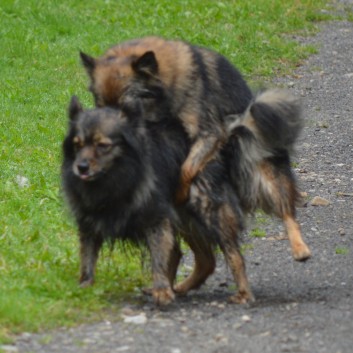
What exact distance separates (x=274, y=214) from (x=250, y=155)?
0.51 metres

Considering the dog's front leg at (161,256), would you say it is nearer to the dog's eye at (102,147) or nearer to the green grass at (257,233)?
the dog's eye at (102,147)

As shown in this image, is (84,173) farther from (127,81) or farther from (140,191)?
(127,81)

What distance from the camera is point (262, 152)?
844cm

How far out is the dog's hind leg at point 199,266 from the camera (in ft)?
28.0

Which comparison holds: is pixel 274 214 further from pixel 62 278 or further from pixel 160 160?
pixel 62 278

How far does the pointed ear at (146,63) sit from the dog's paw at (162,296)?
60.6 inches

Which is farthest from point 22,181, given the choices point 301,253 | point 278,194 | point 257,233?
point 301,253

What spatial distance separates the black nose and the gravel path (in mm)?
974

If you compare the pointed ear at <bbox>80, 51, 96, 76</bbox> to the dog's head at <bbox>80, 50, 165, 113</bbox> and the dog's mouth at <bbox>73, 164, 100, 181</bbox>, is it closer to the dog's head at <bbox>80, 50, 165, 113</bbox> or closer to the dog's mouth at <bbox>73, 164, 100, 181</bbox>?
the dog's head at <bbox>80, 50, 165, 113</bbox>

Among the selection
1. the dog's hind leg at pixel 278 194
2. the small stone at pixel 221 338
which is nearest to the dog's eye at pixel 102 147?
the dog's hind leg at pixel 278 194

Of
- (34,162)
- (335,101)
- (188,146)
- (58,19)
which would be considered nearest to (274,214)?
(188,146)

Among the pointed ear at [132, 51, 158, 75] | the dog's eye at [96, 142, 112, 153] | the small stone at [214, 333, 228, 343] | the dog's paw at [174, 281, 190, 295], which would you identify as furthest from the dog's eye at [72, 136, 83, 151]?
the small stone at [214, 333, 228, 343]

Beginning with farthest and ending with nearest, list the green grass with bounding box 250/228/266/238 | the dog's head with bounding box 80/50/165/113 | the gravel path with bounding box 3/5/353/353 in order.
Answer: the green grass with bounding box 250/228/266/238 → the dog's head with bounding box 80/50/165/113 → the gravel path with bounding box 3/5/353/353

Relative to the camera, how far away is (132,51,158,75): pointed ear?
26.6 feet
